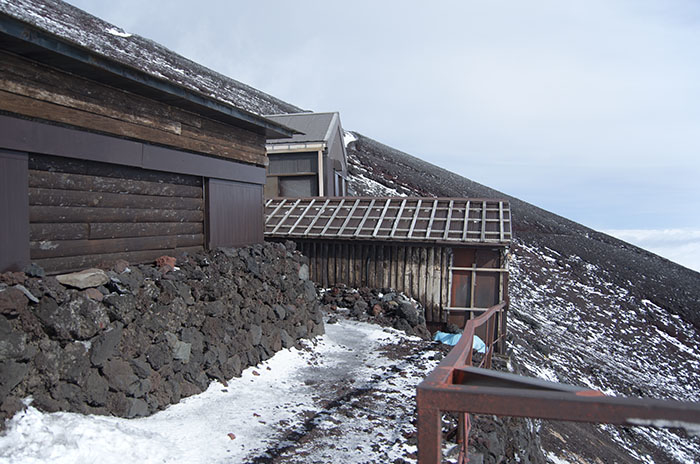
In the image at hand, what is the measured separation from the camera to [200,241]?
28.1 feet

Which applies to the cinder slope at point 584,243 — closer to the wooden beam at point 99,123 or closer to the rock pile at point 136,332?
the wooden beam at point 99,123

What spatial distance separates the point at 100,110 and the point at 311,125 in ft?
50.0

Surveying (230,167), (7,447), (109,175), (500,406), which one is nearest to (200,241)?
(230,167)

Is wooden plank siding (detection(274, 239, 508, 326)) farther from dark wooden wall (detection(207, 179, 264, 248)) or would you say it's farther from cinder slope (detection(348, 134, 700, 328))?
cinder slope (detection(348, 134, 700, 328))

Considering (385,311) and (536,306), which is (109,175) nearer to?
(385,311)

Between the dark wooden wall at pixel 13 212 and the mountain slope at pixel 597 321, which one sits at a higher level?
the dark wooden wall at pixel 13 212

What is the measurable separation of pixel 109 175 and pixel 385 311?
28.1 ft

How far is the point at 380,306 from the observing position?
1330 cm

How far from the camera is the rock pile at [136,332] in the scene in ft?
15.8

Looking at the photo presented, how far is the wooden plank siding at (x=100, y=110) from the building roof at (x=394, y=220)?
6.13 m

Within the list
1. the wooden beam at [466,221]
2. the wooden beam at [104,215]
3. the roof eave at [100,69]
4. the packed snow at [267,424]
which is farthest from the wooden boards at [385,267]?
the wooden beam at [104,215]

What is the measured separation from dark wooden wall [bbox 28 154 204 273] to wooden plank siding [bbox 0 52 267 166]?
1.75 ft

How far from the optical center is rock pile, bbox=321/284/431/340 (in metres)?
12.7

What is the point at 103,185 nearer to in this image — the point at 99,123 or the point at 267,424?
the point at 99,123
